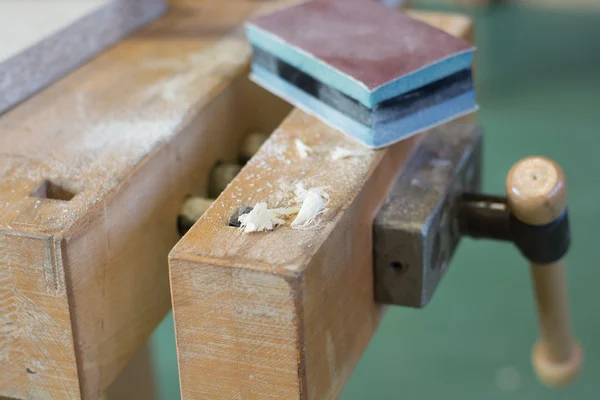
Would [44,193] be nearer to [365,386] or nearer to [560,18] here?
[365,386]

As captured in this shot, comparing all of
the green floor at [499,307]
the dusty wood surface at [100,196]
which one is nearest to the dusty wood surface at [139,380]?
the dusty wood surface at [100,196]

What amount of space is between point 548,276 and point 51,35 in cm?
62

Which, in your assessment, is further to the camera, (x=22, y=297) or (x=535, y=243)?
(x=535, y=243)

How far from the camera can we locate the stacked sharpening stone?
79 cm

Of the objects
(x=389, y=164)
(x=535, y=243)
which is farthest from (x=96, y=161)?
(x=535, y=243)

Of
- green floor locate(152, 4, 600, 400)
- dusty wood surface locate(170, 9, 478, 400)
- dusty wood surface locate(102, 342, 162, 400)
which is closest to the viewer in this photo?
dusty wood surface locate(170, 9, 478, 400)

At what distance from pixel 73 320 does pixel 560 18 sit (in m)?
3.32

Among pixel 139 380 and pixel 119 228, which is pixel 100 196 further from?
pixel 139 380

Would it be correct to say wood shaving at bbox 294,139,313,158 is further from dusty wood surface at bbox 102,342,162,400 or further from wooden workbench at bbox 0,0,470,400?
dusty wood surface at bbox 102,342,162,400

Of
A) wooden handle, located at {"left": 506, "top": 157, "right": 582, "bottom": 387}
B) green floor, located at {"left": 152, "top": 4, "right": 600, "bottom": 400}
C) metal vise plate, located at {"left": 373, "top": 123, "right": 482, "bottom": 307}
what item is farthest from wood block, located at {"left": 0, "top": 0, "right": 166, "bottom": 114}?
green floor, located at {"left": 152, "top": 4, "right": 600, "bottom": 400}

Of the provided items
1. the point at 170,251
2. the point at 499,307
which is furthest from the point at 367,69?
the point at 499,307

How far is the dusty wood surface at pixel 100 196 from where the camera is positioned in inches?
26.8

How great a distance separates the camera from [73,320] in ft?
2.25

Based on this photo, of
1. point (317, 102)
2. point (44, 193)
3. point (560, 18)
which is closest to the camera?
point (44, 193)
